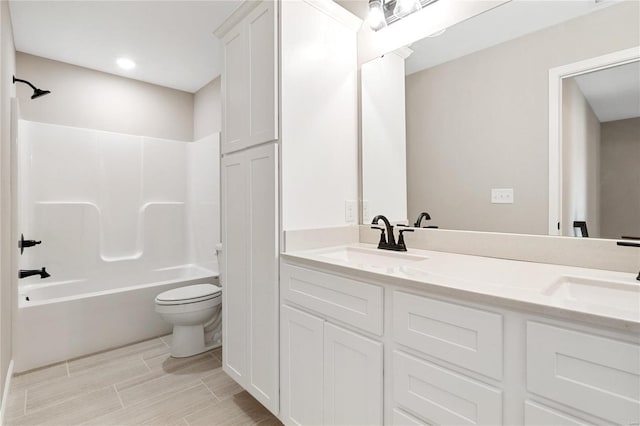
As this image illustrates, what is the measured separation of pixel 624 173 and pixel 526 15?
730mm

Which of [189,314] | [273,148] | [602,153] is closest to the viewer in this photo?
[602,153]

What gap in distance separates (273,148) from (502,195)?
1062 mm

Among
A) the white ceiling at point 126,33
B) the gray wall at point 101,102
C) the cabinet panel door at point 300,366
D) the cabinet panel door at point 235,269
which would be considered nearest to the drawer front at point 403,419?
the cabinet panel door at point 300,366

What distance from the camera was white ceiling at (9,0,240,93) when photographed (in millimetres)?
2156

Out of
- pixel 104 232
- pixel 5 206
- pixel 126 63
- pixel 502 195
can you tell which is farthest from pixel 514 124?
pixel 104 232

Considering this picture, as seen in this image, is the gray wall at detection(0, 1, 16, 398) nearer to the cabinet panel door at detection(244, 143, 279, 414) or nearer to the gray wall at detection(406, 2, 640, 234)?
the cabinet panel door at detection(244, 143, 279, 414)

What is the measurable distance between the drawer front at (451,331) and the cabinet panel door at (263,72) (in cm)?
100

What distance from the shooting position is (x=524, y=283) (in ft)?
3.17

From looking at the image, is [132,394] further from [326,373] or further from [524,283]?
[524,283]

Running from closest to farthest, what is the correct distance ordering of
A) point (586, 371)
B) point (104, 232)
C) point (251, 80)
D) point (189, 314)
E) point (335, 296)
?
point (586, 371)
point (335, 296)
point (251, 80)
point (189, 314)
point (104, 232)

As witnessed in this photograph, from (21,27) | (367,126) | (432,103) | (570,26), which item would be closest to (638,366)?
(570,26)

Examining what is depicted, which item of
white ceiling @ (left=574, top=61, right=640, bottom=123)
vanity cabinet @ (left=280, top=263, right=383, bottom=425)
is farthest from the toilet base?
white ceiling @ (left=574, top=61, right=640, bottom=123)

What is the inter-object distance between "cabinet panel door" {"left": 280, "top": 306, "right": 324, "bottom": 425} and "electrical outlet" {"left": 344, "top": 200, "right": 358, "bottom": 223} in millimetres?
637

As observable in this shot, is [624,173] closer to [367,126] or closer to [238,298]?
[367,126]
